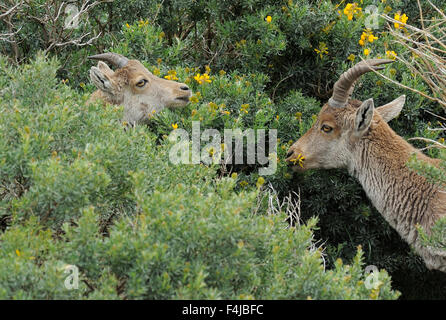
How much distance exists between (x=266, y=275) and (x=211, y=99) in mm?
3492

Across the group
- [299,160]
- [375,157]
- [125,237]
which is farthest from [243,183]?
[125,237]

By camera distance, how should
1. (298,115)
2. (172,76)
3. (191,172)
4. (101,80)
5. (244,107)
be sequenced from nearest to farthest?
(191,172) < (244,107) < (101,80) < (298,115) < (172,76)

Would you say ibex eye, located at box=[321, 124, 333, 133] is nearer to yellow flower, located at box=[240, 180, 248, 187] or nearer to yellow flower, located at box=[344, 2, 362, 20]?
yellow flower, located at box=[240, 180, 248, 187]

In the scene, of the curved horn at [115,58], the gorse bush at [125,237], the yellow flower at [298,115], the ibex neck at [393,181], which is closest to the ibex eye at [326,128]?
the ibex neck at [393,181]

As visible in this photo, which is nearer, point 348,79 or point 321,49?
point 348,79

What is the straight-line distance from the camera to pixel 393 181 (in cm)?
700

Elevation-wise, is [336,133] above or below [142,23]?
below

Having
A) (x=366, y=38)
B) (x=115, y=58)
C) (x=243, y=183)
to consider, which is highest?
(x=366, y=38)

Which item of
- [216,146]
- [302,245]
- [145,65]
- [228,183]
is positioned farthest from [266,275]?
[145,65]

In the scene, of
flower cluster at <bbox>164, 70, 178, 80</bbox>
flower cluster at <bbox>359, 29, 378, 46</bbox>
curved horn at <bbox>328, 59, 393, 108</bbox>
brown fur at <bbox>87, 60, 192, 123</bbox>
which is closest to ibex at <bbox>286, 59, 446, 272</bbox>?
curved horn at <bbox>328, 59, 393, 108</bbox>

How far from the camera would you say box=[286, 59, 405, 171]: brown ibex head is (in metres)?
7.34

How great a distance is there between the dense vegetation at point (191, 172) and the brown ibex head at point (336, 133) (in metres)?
0.33

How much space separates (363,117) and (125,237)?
365cm

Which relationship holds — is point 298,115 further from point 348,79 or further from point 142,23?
point 142,23
